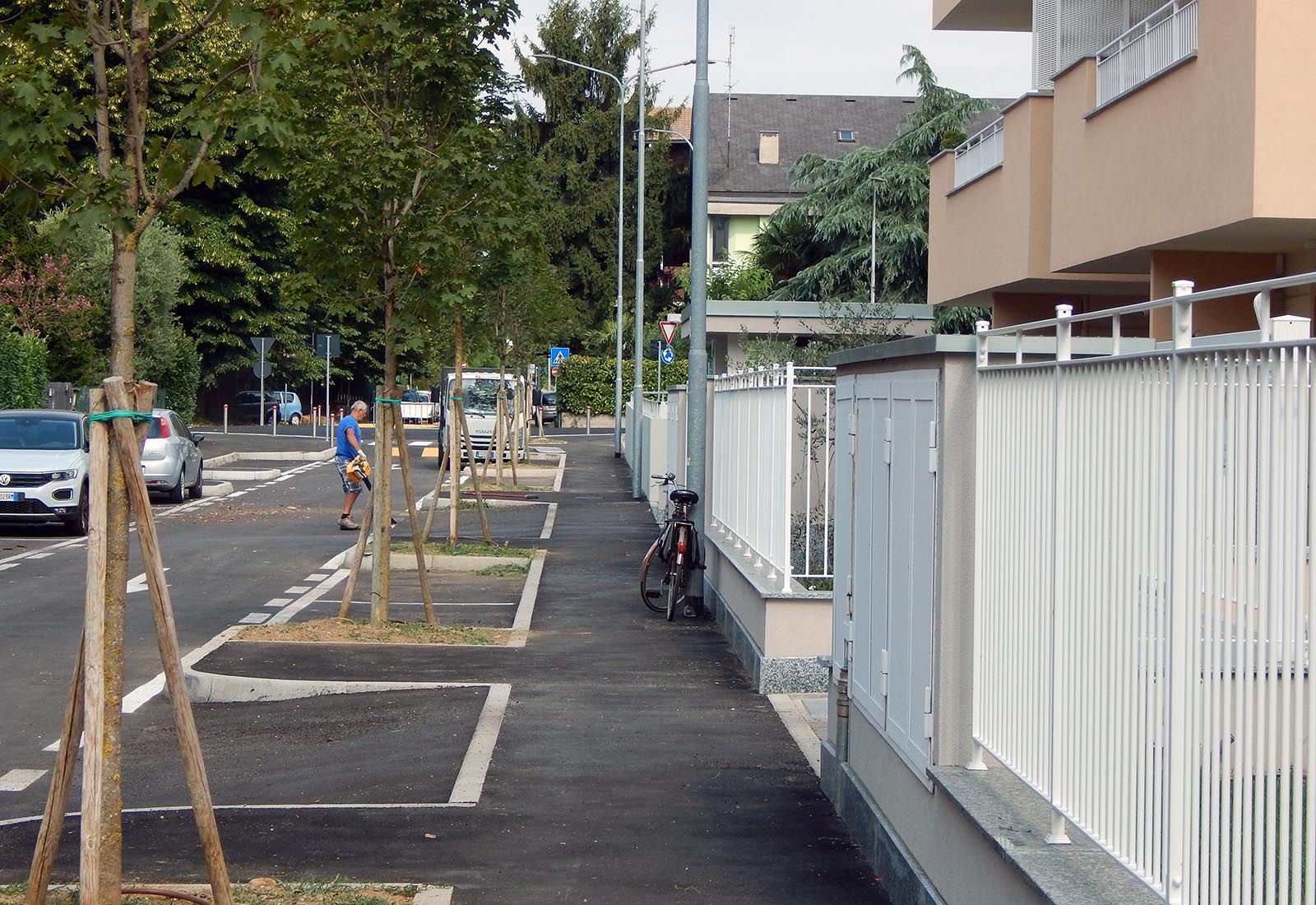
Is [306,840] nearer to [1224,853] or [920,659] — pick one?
[920,659]

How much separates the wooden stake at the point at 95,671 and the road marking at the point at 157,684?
16.9 ft

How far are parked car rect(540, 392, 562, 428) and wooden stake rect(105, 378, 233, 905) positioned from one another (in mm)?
67337

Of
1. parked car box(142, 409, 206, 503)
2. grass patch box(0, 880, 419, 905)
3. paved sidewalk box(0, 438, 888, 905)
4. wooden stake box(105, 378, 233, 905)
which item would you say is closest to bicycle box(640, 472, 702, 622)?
paved sidewalk box(0, 438, 888, 905)

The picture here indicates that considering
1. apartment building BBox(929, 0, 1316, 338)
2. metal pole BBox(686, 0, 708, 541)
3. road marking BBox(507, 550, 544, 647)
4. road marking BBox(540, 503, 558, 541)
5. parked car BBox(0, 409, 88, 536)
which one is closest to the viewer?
apartment building BBox(929, 0, 1316, 338)

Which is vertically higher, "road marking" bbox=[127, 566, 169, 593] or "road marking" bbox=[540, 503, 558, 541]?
"road marking" bbox=[127, 566, 169, 593]

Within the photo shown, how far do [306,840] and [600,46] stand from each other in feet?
243

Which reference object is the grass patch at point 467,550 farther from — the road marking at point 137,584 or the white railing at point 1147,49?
the white railing at point 1147,49

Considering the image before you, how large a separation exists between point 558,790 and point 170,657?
282 cm

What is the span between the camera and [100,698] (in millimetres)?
5203

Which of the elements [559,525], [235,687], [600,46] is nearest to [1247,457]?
[235,687]

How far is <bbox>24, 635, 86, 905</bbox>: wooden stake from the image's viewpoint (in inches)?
207

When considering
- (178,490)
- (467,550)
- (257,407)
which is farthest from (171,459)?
(257,407)

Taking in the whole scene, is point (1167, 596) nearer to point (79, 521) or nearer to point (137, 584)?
point (137, 584)

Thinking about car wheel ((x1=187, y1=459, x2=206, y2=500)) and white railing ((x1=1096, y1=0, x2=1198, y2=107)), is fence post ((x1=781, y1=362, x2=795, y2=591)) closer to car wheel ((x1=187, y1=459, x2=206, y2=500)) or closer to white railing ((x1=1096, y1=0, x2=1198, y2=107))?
white railing ((x1=1096, y1=0, x2=1198, y2=107))
